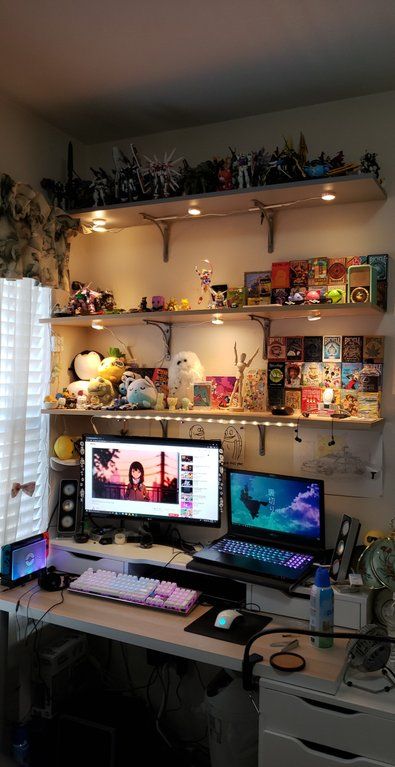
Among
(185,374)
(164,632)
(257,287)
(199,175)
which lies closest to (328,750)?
(164,632)

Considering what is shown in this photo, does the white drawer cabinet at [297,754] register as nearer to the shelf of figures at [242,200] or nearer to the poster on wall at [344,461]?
the poster on wall at [344,461]

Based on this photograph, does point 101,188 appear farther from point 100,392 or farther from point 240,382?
point 240,382

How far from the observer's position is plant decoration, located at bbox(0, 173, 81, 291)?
2.06 meters

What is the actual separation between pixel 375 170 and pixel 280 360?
30.1 inches

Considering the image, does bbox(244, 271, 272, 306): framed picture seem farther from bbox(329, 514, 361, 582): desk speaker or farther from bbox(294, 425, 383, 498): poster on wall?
bbox(329, 514, 361, 582): desk speaker

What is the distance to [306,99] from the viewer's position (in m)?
2.16

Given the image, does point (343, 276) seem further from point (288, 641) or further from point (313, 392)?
point (288, 641)

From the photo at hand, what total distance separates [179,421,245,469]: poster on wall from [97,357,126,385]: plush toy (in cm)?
40

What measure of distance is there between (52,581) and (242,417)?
92cm

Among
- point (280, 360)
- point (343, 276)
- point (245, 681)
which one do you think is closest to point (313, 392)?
point (280, 360)

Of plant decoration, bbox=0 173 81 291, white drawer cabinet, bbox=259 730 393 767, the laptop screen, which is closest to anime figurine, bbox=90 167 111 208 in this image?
plant decoration, bbox=0 173 81 291

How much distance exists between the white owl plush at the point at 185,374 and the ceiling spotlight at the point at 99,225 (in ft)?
2.25

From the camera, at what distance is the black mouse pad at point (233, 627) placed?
167 centimetres

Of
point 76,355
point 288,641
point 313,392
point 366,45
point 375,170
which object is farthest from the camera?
point 76,355
